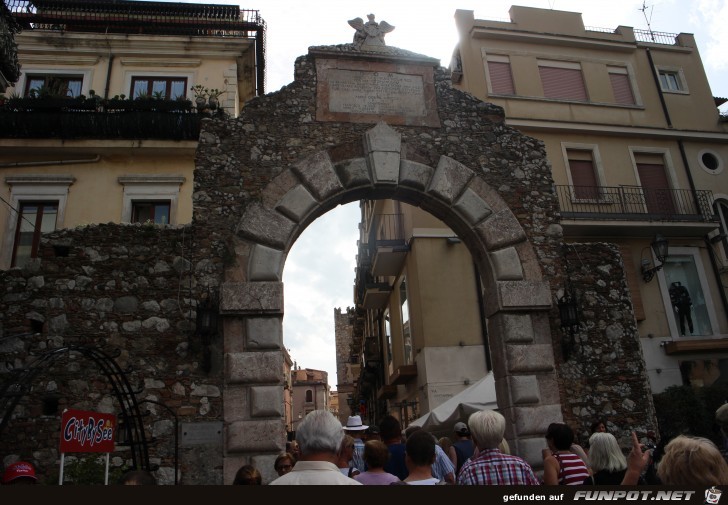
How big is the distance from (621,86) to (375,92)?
11.6 metres

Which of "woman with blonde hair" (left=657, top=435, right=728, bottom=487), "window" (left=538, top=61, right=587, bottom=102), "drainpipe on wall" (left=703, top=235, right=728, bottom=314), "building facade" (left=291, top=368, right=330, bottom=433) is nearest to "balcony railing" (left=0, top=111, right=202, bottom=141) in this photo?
"window" (left=538, top=61, right=587, bottom=102)

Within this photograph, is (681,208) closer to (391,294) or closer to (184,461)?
(391,294)

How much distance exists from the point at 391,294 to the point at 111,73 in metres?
A: 9.85

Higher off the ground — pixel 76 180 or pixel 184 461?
pixel 76 180

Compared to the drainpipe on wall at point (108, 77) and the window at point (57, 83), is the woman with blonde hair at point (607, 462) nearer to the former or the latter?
the drainpipe on wall at point (108, 77)

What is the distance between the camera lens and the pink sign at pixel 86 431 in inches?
176

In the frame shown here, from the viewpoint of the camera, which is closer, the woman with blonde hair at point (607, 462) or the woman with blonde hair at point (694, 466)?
the woman with blonde hair at point (694, 466)

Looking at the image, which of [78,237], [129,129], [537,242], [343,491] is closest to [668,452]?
A: [343,491]

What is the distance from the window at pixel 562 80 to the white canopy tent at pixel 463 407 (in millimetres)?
10192

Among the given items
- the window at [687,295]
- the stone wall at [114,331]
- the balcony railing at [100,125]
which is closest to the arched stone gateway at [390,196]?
the stone wall at [114,331]

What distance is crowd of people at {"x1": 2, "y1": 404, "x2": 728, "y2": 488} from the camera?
224 centimetres

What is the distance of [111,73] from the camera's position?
1419cm

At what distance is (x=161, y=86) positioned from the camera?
568 inches

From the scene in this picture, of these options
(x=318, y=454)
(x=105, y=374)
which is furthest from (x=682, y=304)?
(x=318, y=454)
